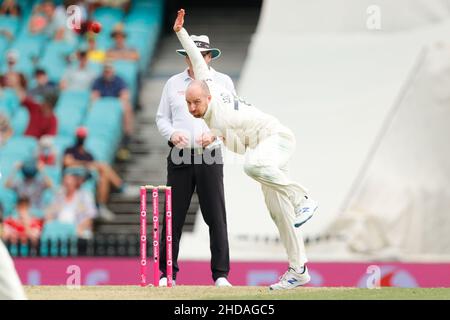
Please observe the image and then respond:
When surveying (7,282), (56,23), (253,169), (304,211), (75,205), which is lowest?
(7,282)

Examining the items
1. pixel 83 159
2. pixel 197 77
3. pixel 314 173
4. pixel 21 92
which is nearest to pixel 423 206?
pixel 314 173

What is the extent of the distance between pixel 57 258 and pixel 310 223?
121 inches

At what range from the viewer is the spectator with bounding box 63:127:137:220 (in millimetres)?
16688

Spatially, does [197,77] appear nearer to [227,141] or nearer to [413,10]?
[227,141]

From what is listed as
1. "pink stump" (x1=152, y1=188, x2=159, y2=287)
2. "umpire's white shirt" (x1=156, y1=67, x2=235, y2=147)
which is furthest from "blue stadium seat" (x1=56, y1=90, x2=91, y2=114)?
→ "pink stump" (x1=152, y1=188, x2=159, y2=287)

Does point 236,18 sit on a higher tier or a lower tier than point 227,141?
higher

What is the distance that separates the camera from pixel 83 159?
1672cm

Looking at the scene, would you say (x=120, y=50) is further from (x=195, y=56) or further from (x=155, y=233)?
(x=155, y=233)

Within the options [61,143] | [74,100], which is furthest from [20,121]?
[61,143]

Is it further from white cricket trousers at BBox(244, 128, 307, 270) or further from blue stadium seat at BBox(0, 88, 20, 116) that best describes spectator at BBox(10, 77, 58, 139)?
white cricket trousers at BBox(244, 128, 307, 270)

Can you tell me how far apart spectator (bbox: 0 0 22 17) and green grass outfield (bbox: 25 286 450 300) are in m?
9.62

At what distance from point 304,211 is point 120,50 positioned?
8552 millimetres

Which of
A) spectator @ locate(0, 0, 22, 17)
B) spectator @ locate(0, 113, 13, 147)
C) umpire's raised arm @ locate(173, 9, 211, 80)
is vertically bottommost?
umpire's raised arm @ locate(173, 9, 211, 80)

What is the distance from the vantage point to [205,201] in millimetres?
11273
